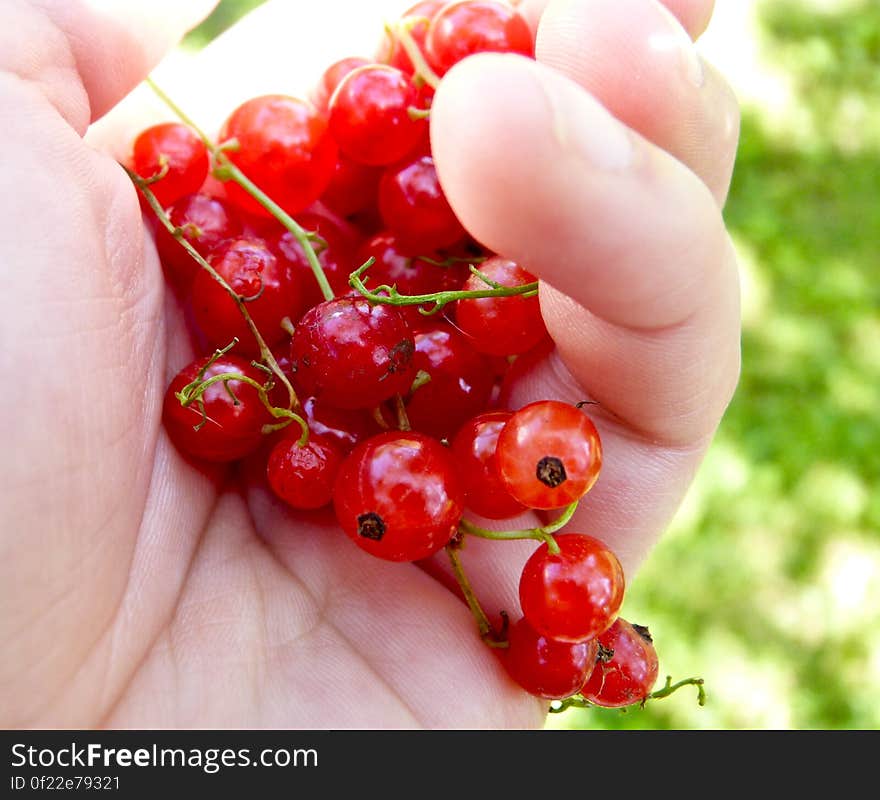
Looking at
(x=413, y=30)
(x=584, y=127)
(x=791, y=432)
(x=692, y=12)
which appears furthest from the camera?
(x=791, y=432)

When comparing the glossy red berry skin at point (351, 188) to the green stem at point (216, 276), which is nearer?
the green stem at point (216, 276)

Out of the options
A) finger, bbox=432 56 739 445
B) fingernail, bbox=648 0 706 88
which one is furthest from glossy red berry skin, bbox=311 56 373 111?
finger, bbox=432 56 739 445

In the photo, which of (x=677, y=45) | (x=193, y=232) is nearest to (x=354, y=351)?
(x=193, y=232)

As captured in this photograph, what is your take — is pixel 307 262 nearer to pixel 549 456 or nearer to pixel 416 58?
pixel 416 58

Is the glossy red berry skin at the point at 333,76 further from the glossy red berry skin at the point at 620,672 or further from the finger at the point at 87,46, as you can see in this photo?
the glossy red berry skin at the point at 620,672

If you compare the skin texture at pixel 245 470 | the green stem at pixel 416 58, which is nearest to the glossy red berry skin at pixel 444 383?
the skin texture at pixel 245 470
